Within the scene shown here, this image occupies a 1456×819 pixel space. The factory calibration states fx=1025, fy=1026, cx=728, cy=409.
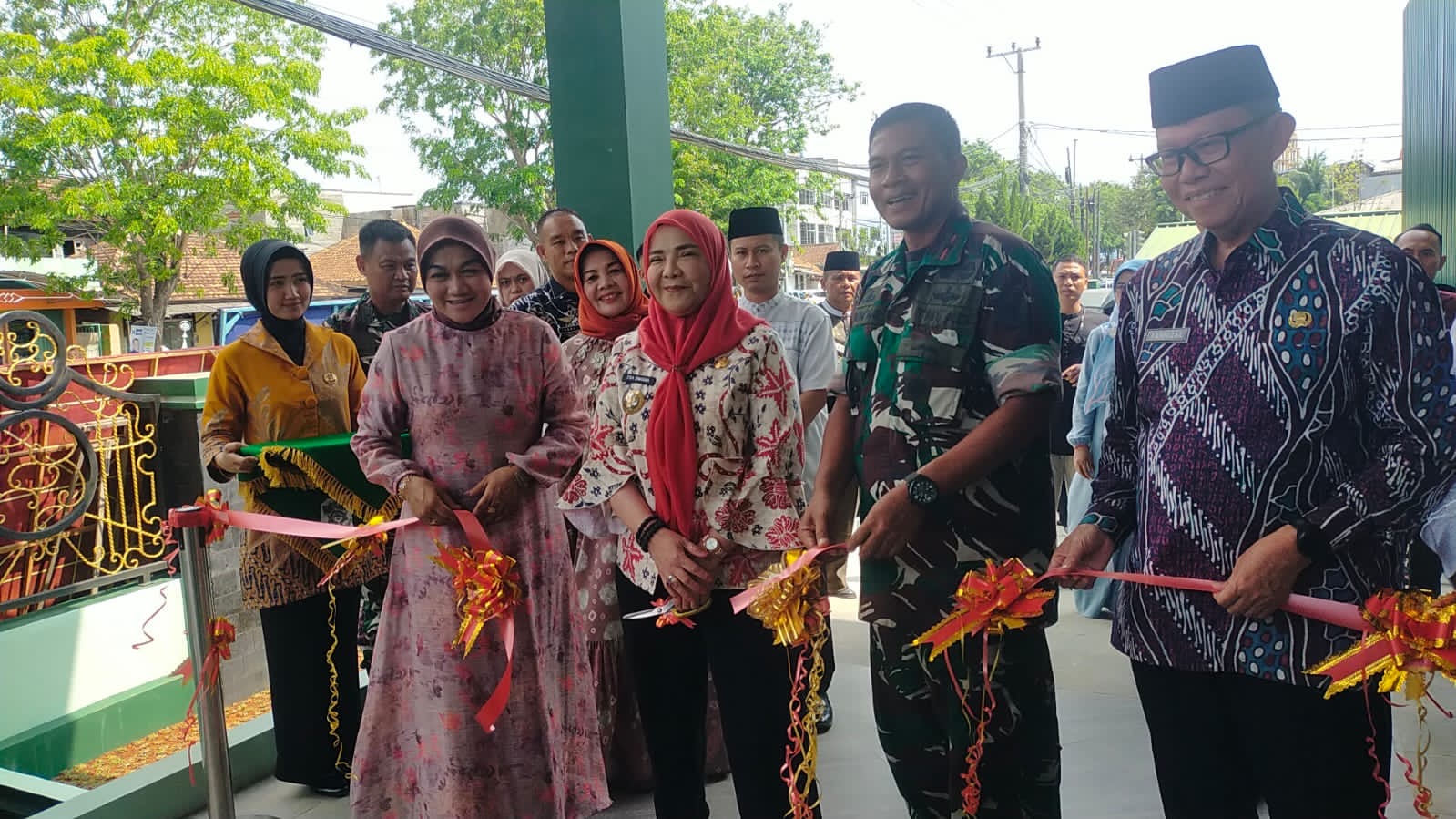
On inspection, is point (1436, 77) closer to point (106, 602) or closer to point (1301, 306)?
A: point (1301, 306)

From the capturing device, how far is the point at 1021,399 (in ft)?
6.55

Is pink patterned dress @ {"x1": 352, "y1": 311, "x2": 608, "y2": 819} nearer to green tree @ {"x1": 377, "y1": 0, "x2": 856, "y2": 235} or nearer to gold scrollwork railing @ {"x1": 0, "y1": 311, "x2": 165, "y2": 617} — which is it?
gold scrollwork railing @ {"x1": 0, "y1": 311, "x2": 165, "y2": 617}

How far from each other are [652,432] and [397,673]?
3.67 ft

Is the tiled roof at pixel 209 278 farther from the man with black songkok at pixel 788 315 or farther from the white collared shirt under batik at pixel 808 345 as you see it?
the white collared shirt under batik at pixel 808 345

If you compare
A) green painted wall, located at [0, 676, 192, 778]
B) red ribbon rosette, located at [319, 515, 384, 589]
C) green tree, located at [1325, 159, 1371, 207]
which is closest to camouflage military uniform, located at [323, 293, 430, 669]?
red ribbon rosette, located at [319, 515, 384, 589]

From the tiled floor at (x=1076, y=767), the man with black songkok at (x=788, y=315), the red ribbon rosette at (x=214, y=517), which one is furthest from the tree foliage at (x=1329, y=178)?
the red ribbon rosette at (x=214, y=517)

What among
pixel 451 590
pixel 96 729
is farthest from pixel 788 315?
pixel 96 729

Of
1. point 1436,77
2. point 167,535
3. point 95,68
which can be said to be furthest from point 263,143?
point 1436,77

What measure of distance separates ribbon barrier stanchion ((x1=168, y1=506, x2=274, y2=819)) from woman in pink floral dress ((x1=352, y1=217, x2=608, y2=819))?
35 cm

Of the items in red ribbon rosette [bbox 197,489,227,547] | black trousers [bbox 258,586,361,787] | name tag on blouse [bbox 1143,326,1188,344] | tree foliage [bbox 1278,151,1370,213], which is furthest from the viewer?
tree foliage [bbox 1278,151,1370,213]

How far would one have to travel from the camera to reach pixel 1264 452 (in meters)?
1.60

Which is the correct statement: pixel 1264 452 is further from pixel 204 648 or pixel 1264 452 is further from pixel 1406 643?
pixel 204 648

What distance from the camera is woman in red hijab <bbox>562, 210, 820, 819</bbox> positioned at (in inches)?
91.8

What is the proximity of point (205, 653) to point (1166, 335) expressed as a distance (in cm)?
247
